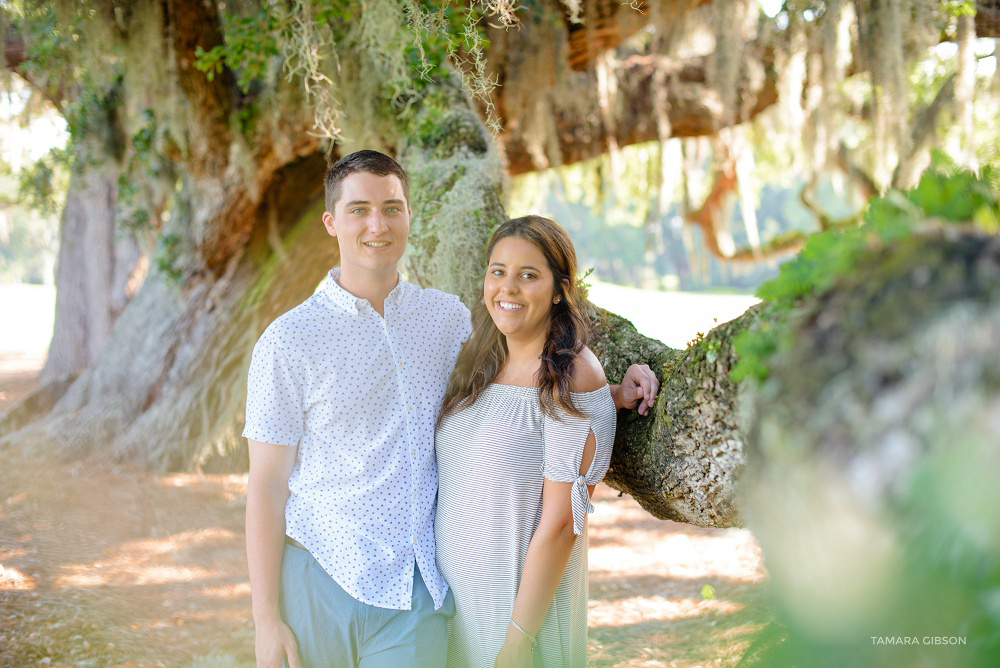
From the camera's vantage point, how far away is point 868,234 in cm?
132

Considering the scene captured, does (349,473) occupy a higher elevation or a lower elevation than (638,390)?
lower

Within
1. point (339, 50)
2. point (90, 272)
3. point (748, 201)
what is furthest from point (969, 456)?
point (90, 272)

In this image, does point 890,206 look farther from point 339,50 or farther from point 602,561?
point 602,561

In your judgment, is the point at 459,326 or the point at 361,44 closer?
the point at 459,326

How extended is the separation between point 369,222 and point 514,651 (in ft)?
4.82

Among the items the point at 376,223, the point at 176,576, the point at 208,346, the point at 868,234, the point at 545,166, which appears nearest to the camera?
the point at 868,234

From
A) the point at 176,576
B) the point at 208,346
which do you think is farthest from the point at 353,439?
the point at 208,346

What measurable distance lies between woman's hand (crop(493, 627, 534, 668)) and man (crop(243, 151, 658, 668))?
217 mm

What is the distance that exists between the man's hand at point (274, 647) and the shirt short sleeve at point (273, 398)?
0.58 m

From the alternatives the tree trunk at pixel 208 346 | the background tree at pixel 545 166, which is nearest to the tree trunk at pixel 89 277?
the background tree at pixel 545 166

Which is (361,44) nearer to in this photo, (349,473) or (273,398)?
(273,398)

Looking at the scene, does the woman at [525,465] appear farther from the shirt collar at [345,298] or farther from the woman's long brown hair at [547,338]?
the shirt collar at [345,298]

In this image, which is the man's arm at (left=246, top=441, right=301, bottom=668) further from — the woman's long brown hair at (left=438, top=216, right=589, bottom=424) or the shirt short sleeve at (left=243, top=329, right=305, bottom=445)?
the woman's long brown hair at (left=438, top=216, right=589, bottom=424)

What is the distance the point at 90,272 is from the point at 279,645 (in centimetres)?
832
